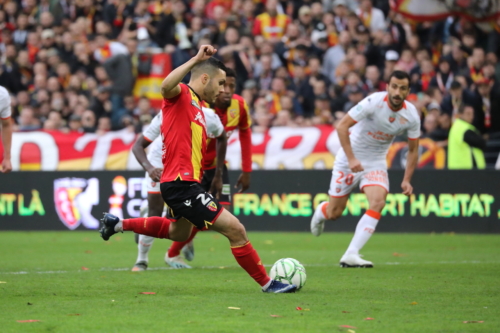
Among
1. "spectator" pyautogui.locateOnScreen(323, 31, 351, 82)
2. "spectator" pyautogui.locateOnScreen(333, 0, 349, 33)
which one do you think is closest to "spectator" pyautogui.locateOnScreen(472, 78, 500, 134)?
"spectator" pyautogui.locateOnScreen(323, 31, 351, 82)

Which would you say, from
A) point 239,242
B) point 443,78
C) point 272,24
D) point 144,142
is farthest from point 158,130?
point 272,24

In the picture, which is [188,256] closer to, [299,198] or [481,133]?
[299,198]

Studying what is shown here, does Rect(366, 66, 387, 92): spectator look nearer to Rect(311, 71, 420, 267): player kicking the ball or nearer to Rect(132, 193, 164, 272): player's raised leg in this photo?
Rect(311, 71, 420, 267): player kicking the ball

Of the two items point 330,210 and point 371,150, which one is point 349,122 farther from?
point 330,210

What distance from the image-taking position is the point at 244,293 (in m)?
7.20

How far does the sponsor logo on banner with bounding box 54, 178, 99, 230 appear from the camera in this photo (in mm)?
16297

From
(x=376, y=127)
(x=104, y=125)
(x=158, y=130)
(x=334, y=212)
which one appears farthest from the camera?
(x=104, y=125)

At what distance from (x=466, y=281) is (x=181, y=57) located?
12.4 meters

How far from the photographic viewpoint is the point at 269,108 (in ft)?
59.0

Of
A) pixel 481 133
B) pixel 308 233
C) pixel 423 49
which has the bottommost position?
pixel 308 233

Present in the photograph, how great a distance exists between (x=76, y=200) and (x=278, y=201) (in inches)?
159

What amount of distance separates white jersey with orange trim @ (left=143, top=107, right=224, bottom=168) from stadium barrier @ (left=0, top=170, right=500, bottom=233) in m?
5.93

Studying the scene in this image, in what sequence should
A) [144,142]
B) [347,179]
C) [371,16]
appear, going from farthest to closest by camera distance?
[371,16] → [347,179] → [144,142]

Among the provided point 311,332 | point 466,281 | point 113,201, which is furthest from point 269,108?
point 311,332
